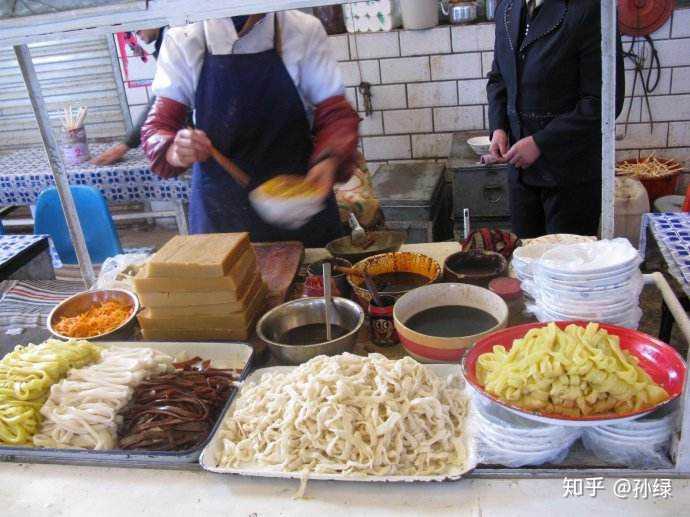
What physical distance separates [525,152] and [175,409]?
231cm

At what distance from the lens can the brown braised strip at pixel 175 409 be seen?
5.22 feet

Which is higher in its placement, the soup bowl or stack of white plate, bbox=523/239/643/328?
stack of white plate, bbox=523/239/643/328

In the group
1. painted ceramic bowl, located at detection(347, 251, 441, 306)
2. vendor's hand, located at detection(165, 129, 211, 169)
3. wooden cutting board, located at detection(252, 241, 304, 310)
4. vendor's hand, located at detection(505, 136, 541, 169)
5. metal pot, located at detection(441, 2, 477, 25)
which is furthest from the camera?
metal pot, located at detection(441, 2, 477, 25)

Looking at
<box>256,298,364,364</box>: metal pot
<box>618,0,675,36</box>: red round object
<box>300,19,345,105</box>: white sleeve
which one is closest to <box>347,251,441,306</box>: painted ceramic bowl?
<box>256,298,364,364</box>: metal pot

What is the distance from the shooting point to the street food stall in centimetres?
138

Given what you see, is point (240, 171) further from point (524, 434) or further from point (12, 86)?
point (12, 86)

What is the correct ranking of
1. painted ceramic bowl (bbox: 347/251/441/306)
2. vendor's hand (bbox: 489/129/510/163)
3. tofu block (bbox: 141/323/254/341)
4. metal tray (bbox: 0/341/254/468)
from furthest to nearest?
vendor's hand (bbox: 489/129/510/163) → painted ceramic bowl (bbox: 347/251/441/306) → tofu block (bbox: 141/323/254/341) → metal tray (bbox: 0/341/254/468)

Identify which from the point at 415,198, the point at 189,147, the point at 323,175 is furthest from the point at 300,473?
the point at 415,198

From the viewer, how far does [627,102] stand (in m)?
4.91

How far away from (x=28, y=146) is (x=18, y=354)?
17.7 ft

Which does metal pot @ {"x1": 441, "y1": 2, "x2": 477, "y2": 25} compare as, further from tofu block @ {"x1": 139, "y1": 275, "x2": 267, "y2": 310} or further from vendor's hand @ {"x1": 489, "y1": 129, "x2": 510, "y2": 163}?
tofu block @ {"x1": 139, "y1": 275, "x2": 267, "y2": 310}

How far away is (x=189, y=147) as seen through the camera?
264cm

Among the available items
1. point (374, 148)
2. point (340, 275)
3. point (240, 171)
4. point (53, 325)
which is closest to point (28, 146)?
point (374, 148)

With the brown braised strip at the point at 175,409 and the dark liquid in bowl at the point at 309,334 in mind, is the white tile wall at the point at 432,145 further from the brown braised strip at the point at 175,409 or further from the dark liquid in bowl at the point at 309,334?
the brown braised strip at the point at 175,409
